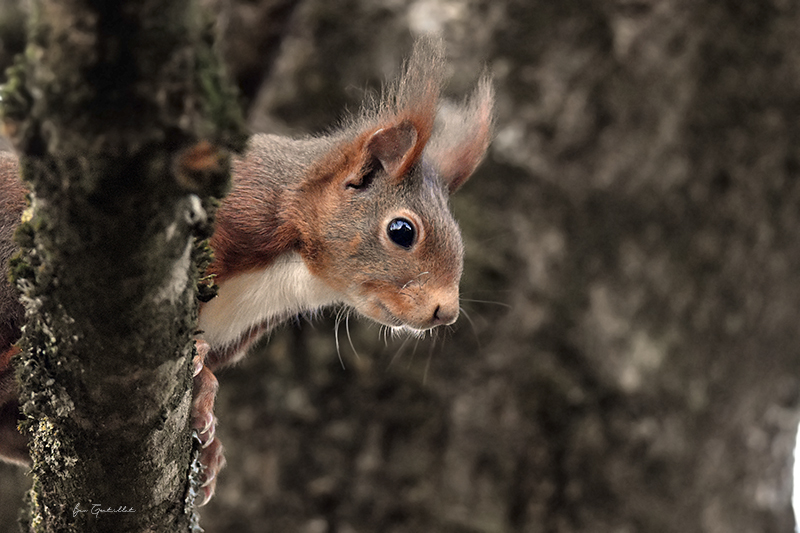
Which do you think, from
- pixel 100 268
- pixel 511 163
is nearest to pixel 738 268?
pixel 511 163

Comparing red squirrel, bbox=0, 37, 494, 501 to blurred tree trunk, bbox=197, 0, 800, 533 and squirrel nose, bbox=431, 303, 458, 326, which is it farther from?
blurred tree trunk, bbox=197, 0, 800, 533

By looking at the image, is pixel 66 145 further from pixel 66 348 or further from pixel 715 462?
pixel 715 462

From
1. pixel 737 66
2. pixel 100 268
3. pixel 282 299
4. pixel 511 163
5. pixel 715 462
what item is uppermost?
pixel 737 66

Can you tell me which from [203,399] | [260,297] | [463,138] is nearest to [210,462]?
[203,399]

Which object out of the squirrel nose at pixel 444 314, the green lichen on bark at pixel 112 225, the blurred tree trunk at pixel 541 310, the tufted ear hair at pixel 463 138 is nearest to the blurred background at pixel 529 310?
the blurred tree trunk at pixel 541 310

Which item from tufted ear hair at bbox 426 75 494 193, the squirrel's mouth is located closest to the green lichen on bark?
the squirrel's mouth

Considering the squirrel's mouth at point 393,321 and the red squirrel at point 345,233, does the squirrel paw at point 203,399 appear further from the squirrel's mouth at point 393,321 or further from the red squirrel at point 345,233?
the squirrel's mouth at point 393,321
